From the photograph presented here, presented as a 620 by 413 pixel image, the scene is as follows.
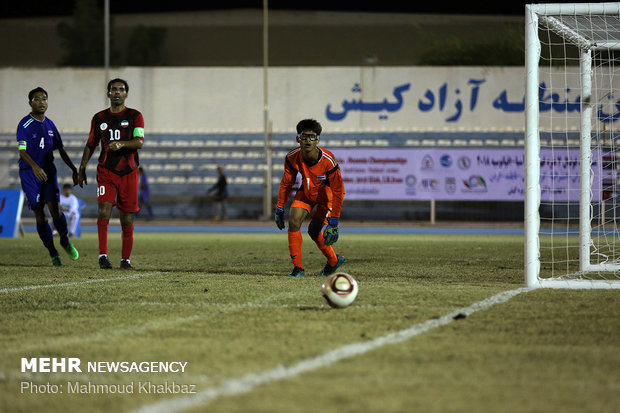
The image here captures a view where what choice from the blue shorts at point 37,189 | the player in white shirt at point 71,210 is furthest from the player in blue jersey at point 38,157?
the player in white shirt at point 71,210

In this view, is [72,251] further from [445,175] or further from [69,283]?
[445,175]

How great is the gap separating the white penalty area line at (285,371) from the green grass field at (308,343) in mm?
14

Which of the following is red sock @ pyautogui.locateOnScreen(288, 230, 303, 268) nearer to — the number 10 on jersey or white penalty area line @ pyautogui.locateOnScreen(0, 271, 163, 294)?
white penalty area line @ pyautogui.locateOnScreen(0, 271, 163, 294)

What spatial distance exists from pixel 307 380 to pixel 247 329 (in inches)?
59.5

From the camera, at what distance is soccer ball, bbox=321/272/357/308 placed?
20.7 feet

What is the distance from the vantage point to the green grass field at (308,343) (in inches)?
143

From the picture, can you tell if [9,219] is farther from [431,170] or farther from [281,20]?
[281,20]

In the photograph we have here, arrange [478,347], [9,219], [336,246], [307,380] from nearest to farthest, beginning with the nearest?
[307,380], [478,347], [336,246], [9,219]

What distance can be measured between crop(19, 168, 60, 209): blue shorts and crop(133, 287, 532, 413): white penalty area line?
6.13 metres

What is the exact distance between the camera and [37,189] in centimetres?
1046

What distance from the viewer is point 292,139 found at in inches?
1239

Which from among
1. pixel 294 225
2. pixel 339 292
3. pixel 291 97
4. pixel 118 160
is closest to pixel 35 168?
pixel 118 160

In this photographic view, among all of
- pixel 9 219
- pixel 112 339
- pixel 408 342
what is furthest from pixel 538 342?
pixel 9 219

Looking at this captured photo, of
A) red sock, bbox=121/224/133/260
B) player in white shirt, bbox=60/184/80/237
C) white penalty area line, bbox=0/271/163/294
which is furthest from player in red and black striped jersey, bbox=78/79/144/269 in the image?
player in white shirt, bbox=60/184/80/237
